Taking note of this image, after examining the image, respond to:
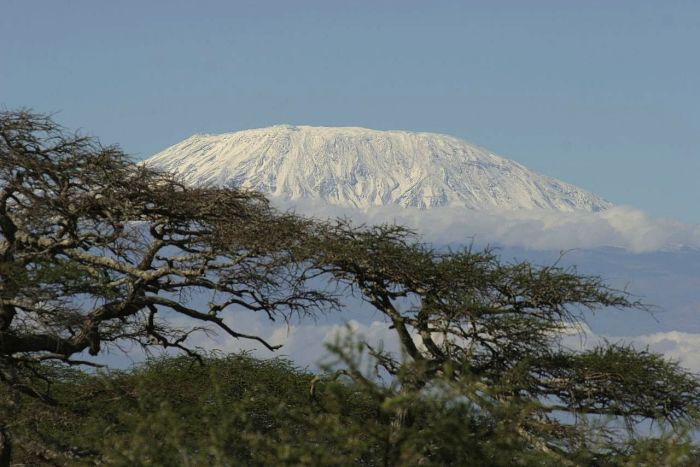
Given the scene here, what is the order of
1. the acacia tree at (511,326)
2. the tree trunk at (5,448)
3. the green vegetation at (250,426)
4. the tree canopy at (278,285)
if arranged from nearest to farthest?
the green vegetation at (250,426)
the tree trunk at (5,448)
the tree canopy at (278,285)
the acacia tree at (511,326)

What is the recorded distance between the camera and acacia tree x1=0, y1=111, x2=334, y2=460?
95.6 feet

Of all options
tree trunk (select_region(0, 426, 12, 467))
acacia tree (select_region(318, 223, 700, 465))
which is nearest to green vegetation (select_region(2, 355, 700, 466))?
tree trunk (select_region(0, 426, 12, 467))

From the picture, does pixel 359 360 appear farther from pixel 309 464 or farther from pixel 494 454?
pixel 494 454

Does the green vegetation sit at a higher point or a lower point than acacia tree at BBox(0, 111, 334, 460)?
lower

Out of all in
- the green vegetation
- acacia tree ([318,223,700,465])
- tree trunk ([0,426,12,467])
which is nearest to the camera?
the green vegetation

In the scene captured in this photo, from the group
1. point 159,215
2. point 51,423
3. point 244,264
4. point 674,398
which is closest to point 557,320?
point 674,398

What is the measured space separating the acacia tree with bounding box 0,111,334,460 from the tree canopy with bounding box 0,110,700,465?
0.06 metres

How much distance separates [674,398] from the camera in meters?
34.8

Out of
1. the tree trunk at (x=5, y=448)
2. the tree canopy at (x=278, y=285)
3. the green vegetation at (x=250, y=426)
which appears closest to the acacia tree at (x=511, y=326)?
the tree canopy at (x=278, y=285)

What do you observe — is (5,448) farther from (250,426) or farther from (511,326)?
(511,326)

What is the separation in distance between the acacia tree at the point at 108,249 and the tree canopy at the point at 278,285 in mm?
57

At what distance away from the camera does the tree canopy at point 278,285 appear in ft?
101

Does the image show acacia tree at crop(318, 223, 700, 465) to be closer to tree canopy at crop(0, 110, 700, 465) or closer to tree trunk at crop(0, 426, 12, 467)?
tree canopy at crop(0, 110, 700, 465)

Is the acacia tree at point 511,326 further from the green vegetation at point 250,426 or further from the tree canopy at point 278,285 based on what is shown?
the green vegetation at point 250,426
